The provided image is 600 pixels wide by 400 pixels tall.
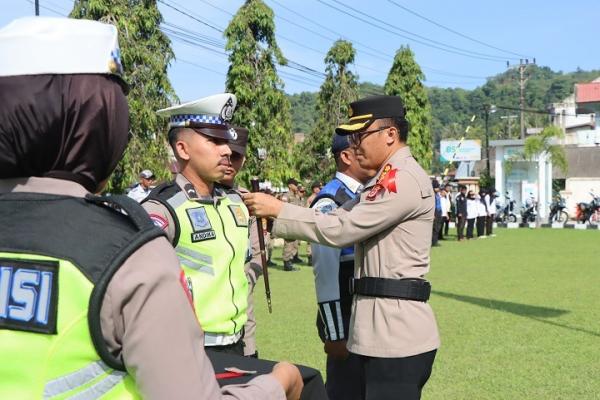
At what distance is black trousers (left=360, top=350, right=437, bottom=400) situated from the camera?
3.02 metres

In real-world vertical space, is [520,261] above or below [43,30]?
below

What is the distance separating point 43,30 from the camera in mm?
1202

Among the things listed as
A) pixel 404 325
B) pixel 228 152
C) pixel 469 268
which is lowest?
pixel 469 268

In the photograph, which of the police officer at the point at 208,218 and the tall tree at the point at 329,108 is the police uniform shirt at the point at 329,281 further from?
the tall tree at the point at 329,108

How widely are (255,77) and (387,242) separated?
14.7 metres

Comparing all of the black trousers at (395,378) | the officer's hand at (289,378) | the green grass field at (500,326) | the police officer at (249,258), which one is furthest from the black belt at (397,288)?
the green grass field at (500,326)

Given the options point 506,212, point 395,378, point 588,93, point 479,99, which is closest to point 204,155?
point 395,378

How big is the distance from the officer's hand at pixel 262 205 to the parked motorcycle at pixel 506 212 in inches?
1236

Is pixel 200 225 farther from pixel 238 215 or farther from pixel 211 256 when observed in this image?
pixel 238 215

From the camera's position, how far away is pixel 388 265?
10.0 feet

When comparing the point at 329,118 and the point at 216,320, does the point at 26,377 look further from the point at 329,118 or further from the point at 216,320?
the point at 329,118

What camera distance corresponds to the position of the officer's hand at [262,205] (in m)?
3.00

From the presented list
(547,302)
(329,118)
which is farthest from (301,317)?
(329,118)

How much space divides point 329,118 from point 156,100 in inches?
394
